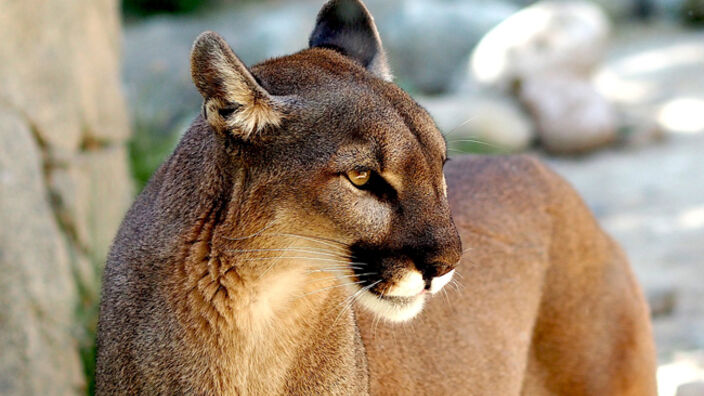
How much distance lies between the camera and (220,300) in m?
3.53

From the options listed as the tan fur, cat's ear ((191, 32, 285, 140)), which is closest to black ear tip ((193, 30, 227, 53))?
cat's ear ((191, 32, 285, 140))

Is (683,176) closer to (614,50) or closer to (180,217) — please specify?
(614,50)

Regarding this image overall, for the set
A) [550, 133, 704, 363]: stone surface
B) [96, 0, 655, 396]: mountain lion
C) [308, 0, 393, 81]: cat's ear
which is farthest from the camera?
[550, 133, 704, 363]: stone surface

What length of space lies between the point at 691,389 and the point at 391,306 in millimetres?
3564

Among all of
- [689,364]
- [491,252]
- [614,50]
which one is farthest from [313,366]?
[614,50]

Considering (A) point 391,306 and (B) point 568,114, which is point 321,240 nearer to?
(A) point 391,306

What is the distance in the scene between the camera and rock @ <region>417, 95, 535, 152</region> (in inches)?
481

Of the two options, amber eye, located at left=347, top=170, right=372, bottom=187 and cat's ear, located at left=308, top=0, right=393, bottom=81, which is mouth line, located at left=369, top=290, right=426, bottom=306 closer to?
amber eye, located at left=347, top=170, right=372, bottom=187

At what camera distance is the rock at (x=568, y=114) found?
12.5 meters

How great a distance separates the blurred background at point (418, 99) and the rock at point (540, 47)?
0.03m

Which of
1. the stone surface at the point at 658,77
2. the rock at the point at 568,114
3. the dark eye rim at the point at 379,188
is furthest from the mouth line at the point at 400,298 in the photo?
the stone surface at the point at 658,77

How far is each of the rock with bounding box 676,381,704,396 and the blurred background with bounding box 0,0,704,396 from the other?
0.8 inches

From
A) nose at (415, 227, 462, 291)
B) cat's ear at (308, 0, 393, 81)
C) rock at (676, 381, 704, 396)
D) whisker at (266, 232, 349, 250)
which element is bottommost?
rock at (676, 381, 704, 396)

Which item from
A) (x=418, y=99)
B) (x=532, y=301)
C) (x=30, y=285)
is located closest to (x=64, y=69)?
(x=30, y=285)
